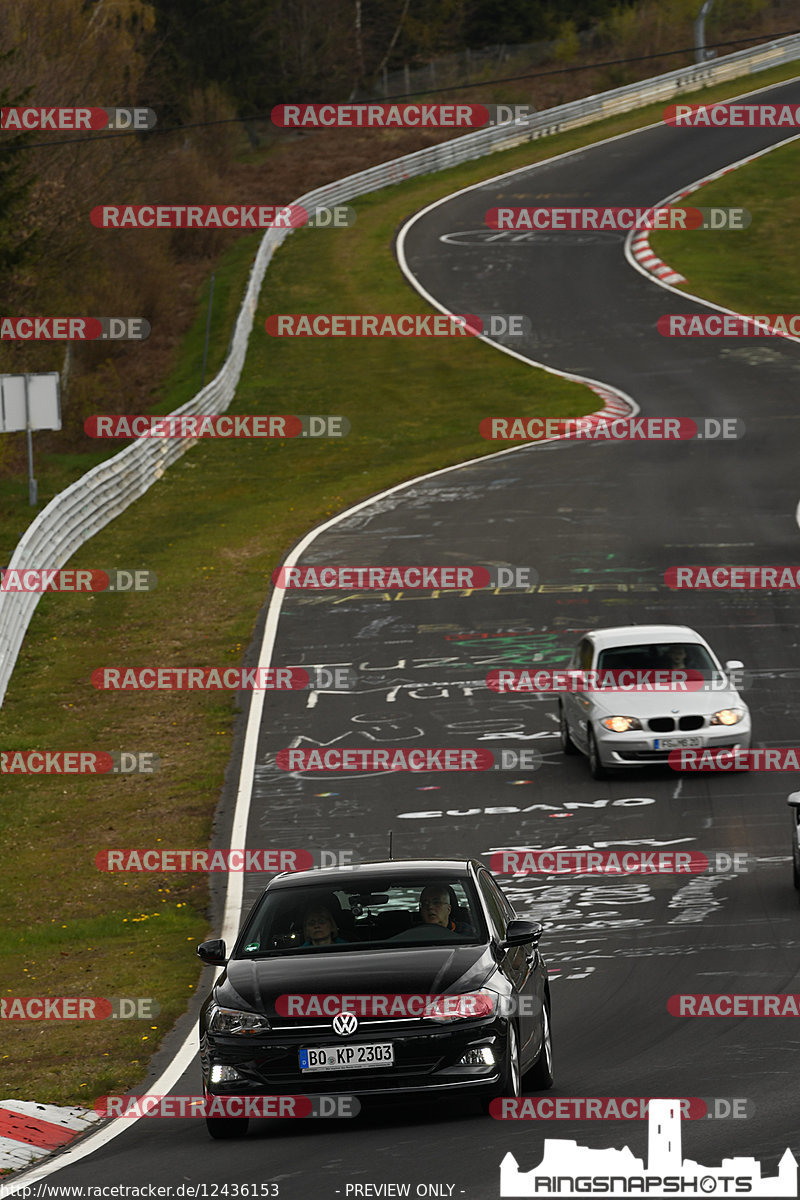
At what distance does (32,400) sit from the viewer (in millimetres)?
34469

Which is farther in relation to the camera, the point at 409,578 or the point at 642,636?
the point at 409,578

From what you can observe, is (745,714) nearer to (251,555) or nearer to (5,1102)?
(5,1102)

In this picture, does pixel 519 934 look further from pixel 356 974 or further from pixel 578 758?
pixel 578 758

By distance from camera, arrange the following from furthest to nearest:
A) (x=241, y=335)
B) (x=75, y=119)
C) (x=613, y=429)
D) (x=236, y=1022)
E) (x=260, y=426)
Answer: (x=75, y=119), (x=241, y=335), (x=260, y=426), (x=613, y=429), (x=236, y=1022)

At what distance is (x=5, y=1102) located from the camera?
432 inches

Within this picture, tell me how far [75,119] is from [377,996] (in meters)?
52.2

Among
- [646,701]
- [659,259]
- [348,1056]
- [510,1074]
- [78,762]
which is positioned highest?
[348,1056]

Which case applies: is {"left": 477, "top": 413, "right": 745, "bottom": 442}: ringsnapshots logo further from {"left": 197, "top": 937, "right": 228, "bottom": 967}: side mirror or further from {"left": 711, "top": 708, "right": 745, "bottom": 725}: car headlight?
{"left": 197, "top": 937, "right": 228, "bottom": 967}: side mirror

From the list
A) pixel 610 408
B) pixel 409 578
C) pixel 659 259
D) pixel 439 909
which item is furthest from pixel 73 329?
pixel 439 909

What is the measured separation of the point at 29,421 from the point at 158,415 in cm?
1481

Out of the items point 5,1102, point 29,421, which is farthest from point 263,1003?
point 29,421

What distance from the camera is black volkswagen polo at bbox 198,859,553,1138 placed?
30.0ft

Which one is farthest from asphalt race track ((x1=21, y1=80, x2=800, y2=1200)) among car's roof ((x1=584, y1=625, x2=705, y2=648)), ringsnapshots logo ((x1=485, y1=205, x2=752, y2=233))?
ringsnapshots logo ((x1=485, y1=205, x2=752, y2=233))

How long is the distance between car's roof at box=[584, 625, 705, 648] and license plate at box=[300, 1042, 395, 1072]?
546 inches
